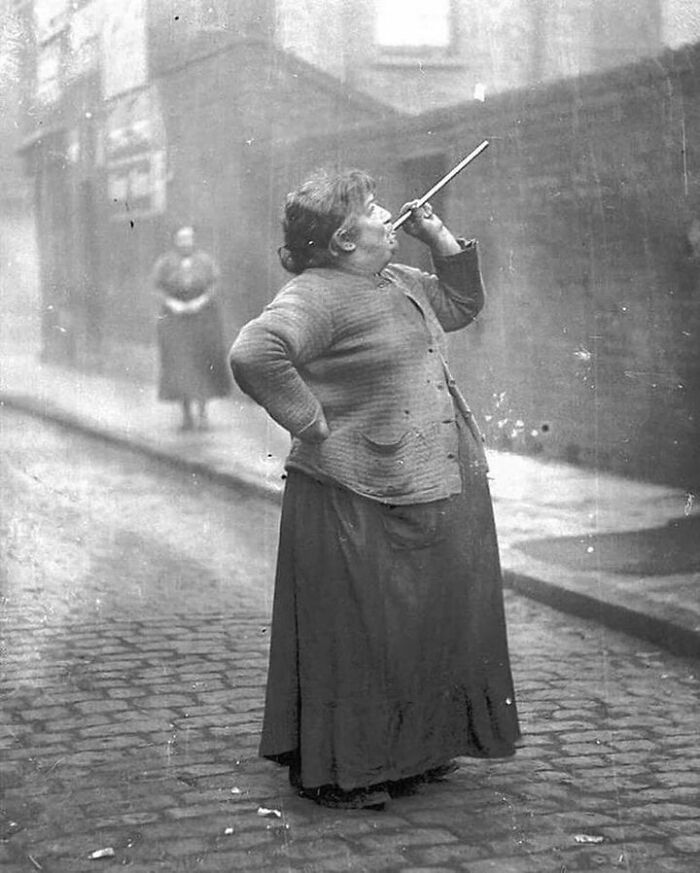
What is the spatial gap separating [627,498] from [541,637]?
0.63m

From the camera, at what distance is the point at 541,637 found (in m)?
5.25

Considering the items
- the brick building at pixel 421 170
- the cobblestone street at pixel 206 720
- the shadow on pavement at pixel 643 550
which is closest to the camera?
the cobblestone street at pixel 206 720

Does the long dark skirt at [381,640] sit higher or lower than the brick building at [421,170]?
lower

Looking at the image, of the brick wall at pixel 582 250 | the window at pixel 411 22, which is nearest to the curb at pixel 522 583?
the brick wall at pixel 582 250

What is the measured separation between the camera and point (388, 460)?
12.6ft

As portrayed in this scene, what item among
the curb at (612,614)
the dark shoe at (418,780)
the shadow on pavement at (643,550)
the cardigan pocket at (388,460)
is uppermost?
the cardigan pocket at (388,460)

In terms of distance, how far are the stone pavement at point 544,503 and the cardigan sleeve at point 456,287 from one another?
Answer: 97 cm

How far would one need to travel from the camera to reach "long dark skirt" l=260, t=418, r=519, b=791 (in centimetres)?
382

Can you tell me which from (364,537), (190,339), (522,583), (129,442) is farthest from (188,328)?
(522,583)

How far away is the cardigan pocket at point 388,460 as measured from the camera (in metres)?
3.83

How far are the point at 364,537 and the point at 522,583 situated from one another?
181 centimetres

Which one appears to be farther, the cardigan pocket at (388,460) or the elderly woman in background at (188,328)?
the elderly woman in background at (188,328)

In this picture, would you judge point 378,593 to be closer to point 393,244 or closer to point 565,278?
point 393,244

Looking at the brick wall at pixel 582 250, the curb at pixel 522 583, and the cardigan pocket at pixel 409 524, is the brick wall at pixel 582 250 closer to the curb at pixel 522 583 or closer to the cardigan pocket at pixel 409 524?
the curb at pixel 522 583
